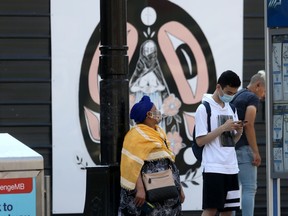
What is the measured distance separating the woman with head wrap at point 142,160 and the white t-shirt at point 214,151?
76 cm

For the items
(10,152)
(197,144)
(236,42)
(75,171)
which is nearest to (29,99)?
(75,171)

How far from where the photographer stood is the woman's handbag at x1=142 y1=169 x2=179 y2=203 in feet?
21.6

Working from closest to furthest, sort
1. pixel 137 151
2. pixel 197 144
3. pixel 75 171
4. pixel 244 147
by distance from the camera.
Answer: pixel 137 151 → pixel 197 144 → pixel 244 147 → pixel 75 171

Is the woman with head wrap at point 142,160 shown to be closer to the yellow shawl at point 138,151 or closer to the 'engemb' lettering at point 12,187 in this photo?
the yellow shawl at point 138,151

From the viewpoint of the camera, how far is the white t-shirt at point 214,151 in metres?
7.59

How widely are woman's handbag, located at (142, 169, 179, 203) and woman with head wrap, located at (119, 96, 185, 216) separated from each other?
1.5 inches

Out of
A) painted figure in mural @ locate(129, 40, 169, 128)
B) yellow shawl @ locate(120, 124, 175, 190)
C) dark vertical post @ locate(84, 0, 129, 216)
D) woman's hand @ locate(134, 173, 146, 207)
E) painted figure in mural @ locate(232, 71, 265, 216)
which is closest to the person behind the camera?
dark vertical post @ locate(84, 0, 129, 216)

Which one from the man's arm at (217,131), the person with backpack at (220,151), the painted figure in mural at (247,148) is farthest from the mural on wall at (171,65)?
the man's arm at (217,131)

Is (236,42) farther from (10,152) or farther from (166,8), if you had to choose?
(10,152)

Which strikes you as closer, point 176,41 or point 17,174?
point 17,174

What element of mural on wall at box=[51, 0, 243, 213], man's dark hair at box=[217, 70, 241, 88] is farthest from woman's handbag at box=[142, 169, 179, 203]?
mural on wall at box=[51, 0, 243, 213]

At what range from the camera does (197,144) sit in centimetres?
770

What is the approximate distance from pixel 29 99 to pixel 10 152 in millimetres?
6212

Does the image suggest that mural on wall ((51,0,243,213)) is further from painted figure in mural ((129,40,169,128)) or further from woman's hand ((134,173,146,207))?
woman's hand ((134,173,146,207))
